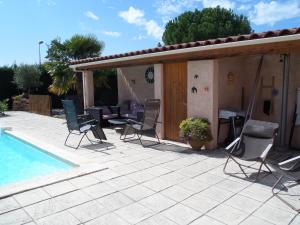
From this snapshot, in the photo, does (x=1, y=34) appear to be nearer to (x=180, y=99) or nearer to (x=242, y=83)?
(x=180, y=99)

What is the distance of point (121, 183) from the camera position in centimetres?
498

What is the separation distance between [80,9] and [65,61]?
271 cm

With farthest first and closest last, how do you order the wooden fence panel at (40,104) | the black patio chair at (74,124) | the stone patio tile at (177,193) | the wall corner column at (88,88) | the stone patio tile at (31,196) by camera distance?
the wooden fence panel at (40,104) → the wall corner column at (88,88) → the black patio chair at (74,124) → the stone patio tile at (177,193) → the stone patio tile at (31,196)

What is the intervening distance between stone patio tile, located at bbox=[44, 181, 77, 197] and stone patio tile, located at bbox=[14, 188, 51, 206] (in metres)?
0.09

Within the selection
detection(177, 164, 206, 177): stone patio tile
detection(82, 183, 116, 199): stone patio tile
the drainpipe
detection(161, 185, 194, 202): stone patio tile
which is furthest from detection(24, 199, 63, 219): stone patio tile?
the drainpipe

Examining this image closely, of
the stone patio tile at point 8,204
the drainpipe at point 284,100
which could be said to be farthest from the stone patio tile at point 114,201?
the drainpipe at point 284,100

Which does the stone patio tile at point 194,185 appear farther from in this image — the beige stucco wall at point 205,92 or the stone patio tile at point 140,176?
the beige stucco wall at point 205,92

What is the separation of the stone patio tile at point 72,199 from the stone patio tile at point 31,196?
256mm

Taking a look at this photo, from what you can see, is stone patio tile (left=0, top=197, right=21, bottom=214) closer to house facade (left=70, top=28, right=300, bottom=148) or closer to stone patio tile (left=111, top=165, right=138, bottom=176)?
stone patio tile (left=111, top=165, right=138, bottom=176)

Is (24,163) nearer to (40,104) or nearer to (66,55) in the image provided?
(66,55)

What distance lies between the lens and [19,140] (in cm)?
939

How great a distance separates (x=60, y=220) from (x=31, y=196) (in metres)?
1.02

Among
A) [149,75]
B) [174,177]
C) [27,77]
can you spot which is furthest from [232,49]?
[27,77]

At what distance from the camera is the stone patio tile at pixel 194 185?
468cm
